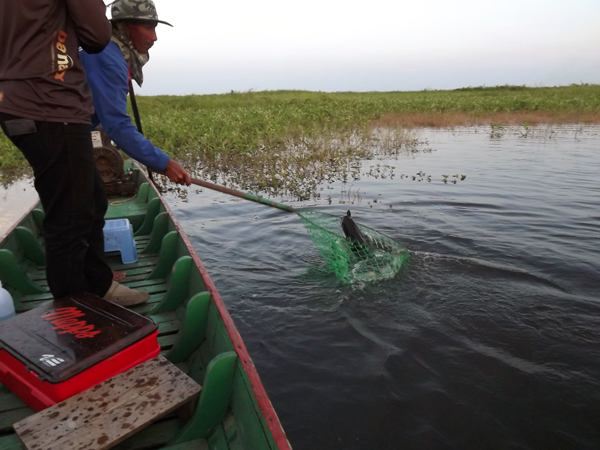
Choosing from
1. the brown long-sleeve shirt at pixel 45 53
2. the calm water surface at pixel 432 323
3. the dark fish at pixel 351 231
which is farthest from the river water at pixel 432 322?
the brown long-sleeve shirt at pixel 45 53

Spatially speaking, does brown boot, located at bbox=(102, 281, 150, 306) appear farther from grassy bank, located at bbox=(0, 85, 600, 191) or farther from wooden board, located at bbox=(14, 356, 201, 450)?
grassy bank, located at bbox=(0, 85, 600, 191)

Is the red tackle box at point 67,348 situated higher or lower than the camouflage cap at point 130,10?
lower

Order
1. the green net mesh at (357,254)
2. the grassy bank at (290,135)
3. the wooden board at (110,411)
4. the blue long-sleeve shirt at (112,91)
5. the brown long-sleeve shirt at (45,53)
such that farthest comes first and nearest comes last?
1. the grassy bank at (290,135)
2. the green net mesh at (357,254)
3. the blue long-sleeve shirt at (112,91)
4. the brown long-sleeve shirt at (45,53)
5. the wooden board at (110,411)

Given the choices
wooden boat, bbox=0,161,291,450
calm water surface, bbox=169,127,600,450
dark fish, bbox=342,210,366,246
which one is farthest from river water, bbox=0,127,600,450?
wooden boat, bbox=0,161,291,450

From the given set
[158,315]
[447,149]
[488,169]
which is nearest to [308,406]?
[158,315]

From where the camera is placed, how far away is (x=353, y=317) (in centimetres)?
403

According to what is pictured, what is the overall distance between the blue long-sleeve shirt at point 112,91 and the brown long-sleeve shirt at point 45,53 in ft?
0.92

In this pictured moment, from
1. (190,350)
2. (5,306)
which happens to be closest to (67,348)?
(190,350)

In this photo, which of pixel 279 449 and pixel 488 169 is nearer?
pixel 279 449

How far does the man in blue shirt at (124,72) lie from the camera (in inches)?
93.2

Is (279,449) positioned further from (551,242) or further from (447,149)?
(447,149)

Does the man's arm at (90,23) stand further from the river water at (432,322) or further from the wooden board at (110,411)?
the river water at (432,322)

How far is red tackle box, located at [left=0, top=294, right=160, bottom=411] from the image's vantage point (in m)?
1.79

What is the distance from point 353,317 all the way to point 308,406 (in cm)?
122
